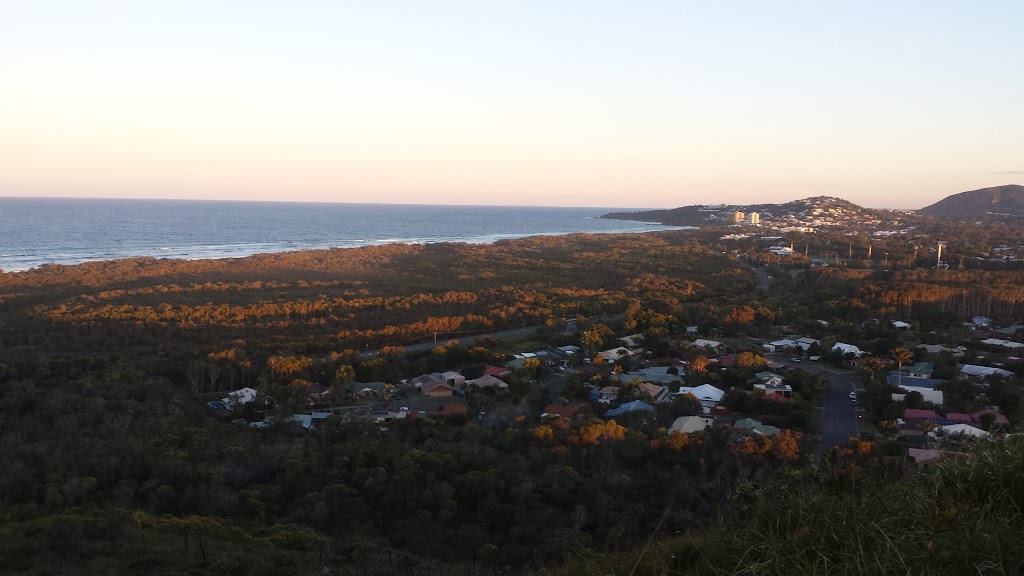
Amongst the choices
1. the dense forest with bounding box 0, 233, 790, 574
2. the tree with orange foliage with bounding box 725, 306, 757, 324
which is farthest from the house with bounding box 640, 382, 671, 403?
the tree with orange foliage with bounding box 725, 306, 757, 324

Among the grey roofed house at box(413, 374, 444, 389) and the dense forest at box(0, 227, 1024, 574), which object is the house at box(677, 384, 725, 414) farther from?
the grey roofed house at box(413, 374, 444, 389)

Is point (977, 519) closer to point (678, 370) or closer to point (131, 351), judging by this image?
point (678, 370)

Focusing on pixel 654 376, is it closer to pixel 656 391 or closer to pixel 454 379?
pixel 656 391

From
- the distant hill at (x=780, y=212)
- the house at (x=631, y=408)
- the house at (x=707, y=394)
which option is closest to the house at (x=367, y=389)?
the house at (x=631, y=408)

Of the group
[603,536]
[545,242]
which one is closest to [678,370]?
[603,536]

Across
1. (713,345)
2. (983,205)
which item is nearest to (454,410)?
(713,345)

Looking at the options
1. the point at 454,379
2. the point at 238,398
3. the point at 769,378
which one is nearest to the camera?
the point at 238,398

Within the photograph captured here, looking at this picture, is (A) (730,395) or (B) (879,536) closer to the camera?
(B) (879,536)
